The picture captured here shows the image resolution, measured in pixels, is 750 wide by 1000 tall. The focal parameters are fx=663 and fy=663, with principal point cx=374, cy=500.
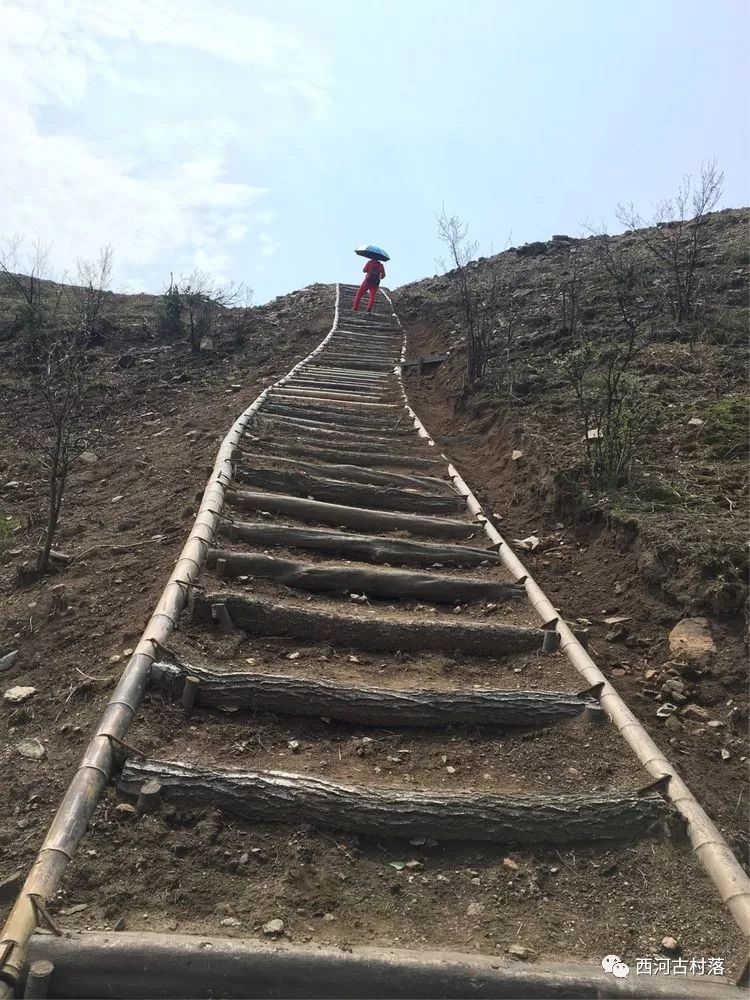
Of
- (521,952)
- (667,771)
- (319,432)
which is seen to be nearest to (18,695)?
(521,952)

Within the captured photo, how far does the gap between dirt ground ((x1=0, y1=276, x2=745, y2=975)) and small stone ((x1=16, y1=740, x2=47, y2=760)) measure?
0.02 m

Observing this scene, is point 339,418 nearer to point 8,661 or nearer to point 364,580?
point 364,580

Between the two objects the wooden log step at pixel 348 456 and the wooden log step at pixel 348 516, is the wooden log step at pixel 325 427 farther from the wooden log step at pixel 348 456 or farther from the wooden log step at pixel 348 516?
the wooden log step at pixel 348 516

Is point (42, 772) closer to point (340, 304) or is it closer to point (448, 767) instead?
point (448, 767)

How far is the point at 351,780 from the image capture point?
240cm

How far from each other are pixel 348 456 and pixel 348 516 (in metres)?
1.28

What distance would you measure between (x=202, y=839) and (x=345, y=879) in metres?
0.46

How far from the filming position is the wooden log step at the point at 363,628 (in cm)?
315

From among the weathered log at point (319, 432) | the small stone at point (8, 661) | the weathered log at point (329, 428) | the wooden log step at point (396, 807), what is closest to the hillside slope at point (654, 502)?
the wooden log step at point (396, 807)

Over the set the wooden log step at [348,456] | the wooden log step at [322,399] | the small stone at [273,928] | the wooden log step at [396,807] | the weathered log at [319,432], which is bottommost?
the small stone at [273,928]

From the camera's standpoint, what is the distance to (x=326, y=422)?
260 inches

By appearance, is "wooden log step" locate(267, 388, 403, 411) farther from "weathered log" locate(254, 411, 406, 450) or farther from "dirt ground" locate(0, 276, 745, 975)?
"dirt ground" locate(0, 276, 745, 975)

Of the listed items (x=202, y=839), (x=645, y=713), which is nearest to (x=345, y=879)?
(x=202, y=839)

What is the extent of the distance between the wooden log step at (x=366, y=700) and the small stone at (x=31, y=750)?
0.44 metres
